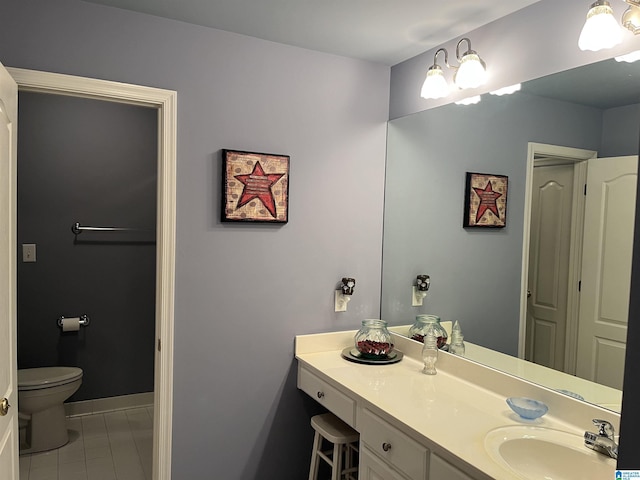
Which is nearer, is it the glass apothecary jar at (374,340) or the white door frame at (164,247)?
the white door frame at (164,247)

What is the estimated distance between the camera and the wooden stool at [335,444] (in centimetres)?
228

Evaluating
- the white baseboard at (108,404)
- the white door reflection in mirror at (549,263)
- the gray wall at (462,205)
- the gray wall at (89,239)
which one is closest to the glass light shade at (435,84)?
the gray wall at (462,205)

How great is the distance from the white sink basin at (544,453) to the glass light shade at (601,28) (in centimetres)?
130

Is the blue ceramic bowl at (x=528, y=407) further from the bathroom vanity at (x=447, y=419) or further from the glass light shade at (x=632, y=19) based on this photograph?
the glass light shade at (x=632, y=19)

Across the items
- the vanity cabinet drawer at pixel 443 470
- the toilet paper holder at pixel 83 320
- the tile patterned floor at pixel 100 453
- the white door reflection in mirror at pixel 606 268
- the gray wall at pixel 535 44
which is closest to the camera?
the vanity cabinet drawer at pixel 443 470

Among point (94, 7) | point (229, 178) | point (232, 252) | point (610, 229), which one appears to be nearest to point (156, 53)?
point (94, 7)

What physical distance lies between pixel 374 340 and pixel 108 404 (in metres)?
2.41

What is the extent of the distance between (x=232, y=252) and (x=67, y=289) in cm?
185

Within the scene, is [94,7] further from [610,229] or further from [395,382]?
[610,229]

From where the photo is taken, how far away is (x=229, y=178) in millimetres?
2359

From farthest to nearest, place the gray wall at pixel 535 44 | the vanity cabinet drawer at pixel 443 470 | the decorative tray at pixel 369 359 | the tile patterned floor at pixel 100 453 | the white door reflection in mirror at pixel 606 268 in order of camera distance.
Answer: the tile patterned floor at pixel 100 453 → the decorative tray at pixel 369 359 → the gray wall at pixel 535 44 → the white door reflection in mirror at pixel 606 268 → the vanity cabinet drawer at pixel 443 470

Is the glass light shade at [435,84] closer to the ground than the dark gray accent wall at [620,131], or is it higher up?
higher up

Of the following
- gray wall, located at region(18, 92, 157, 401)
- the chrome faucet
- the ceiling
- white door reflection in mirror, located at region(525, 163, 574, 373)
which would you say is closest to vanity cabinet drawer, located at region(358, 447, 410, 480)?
the chrome faucet

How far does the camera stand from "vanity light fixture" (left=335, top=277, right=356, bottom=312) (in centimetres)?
267
